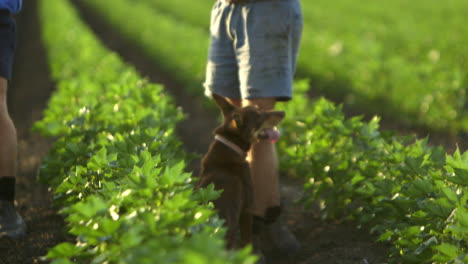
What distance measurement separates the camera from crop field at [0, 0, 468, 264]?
2.37m

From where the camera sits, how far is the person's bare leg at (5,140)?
3572 millimetres

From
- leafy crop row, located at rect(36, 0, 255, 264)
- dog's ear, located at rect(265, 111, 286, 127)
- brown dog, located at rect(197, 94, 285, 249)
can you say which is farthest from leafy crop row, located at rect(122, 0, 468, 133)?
brown dog, located at rect(197, 94, 285, 249)

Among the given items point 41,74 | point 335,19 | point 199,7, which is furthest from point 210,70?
point 199,7

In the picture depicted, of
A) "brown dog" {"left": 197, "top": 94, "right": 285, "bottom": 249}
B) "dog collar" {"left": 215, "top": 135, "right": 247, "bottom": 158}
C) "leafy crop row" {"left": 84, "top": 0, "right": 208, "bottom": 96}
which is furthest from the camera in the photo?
"leafy crop row" {"left": 84, "top": 0, "right": 208, "bottom": 96}

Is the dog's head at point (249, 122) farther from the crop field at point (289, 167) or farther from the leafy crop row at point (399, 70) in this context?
the leafy crop row at point (399, 70)

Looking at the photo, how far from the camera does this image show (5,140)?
3611 mm

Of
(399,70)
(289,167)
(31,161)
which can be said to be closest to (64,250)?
(289,167)

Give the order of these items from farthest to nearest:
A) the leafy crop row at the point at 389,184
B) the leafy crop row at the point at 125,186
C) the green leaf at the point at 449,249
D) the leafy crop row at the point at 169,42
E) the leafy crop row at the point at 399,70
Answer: the leafy crop row at the point at 169,42 → the leafy crop row at the point at 399,70 → the leafy crop row at the point at 389,184 → the green leaf at the point at 449,249 → the leafy crop row at the point at 125,186

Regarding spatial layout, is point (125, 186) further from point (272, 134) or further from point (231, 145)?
point (272, 134)

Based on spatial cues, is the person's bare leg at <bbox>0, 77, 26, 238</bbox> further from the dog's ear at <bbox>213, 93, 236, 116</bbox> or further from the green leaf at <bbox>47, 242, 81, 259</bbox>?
the green leaf at <bbox>47, 242, 81, 259</bbox>

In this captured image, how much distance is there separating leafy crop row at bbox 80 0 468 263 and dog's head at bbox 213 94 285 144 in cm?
72

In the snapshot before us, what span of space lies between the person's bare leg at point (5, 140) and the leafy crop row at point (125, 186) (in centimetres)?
31

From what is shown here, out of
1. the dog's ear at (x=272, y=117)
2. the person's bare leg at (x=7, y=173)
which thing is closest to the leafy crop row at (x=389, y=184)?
the dog's ear at (x=272, y=117)

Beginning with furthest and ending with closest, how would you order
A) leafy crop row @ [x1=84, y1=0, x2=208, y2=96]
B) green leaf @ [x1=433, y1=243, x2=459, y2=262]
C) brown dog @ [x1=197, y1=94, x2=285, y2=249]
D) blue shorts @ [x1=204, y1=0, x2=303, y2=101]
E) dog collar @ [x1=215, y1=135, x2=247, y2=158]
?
leafy crop row @ [x1=84, y1=0, x2=208, y2=96] < blue shorts @ [x1=204, y1=0, x2=303, y2=101] < dog collar @ [x1=215, y1=135, x2=247, y2=158] < brown dog @ [x1=197, y1=94, x2=285, y2=249] < green leaf @ [x1=433, y1=243, x2=459, y2=262]
